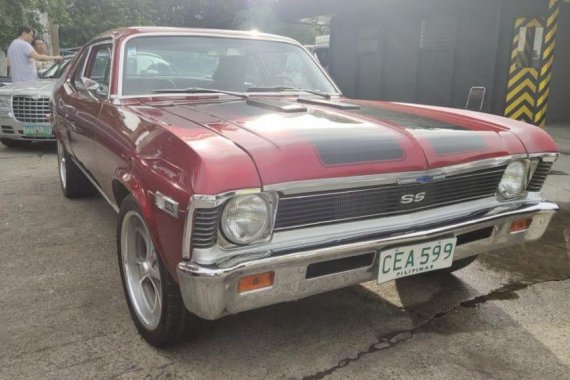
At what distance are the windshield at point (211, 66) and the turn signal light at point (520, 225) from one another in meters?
1.71

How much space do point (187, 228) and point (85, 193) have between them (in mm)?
3558

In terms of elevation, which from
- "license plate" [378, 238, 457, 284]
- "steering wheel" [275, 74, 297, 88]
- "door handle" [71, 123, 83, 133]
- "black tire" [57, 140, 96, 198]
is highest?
"steering wheel" [275, 74, 297, 88]

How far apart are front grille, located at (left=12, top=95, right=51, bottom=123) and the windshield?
461cm

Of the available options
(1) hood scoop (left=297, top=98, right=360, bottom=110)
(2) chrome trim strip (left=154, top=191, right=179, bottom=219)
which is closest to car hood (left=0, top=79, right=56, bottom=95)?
(1) hood scoop (left=297, top=98, right=360, bottom=110)

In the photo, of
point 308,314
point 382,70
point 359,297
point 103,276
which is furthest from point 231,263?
point 382,70

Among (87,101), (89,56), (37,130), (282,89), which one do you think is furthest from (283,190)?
(37,130)

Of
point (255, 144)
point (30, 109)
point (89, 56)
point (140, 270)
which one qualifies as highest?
point (89, 56)

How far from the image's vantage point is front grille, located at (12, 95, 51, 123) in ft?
23.5

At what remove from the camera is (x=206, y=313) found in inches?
76.1

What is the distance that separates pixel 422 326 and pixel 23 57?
8265 millimetres

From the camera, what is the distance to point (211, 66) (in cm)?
344

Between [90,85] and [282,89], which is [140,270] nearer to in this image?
[90,85]

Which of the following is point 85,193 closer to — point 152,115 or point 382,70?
point 152,115

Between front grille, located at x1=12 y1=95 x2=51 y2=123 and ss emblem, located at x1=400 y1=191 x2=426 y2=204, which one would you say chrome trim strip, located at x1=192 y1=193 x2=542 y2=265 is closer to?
ss emblem, located at x1=400 y1=191 x2=426 y2=204
